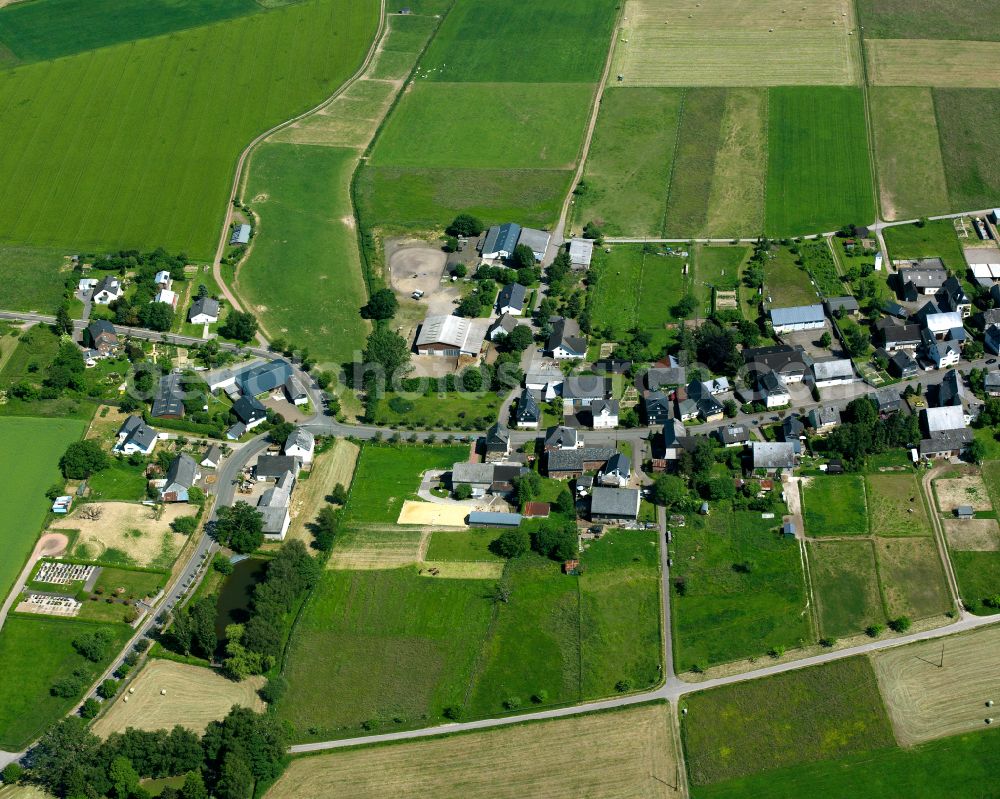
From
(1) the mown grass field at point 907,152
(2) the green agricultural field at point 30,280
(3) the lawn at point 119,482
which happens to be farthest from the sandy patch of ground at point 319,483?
(1) the mown grass field at point 907,152

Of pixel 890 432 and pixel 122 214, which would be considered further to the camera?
pixel 122 214

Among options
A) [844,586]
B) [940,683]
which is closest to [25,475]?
[844,586]

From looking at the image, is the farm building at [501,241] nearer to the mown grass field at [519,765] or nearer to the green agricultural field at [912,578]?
the green agricultural field at [912,578]

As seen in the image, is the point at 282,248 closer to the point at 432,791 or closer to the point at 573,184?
the point at 573,184

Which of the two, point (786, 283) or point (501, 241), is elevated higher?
point (501, 241)

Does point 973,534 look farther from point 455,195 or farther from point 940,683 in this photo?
point 455,195

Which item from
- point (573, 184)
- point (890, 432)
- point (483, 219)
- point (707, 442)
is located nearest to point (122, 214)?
point (483, 219)

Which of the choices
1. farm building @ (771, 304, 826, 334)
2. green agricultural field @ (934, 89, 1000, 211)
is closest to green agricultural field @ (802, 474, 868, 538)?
farm building @ (771, 304, 826, 334)
